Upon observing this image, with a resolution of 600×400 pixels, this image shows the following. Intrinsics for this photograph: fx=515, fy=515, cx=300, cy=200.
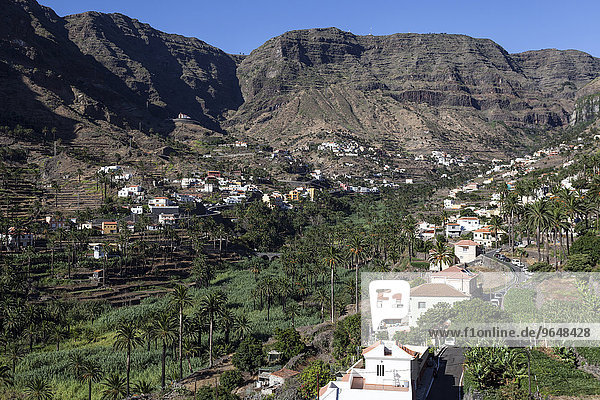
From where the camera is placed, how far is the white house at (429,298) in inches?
2184

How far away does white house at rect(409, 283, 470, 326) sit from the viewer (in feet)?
182

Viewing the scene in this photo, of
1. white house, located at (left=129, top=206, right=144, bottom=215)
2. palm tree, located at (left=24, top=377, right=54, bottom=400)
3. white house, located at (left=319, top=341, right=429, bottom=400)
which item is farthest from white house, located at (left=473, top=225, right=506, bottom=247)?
palm tree, located at (left=24, top=377, right=54, bottom=400)

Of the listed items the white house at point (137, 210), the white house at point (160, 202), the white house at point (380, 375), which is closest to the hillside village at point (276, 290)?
the white house at point (380, 375)

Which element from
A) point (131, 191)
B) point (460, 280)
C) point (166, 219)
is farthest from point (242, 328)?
point (131, 191)

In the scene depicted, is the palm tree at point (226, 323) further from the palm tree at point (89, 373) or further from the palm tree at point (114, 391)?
the palm tree at point (114, 391)

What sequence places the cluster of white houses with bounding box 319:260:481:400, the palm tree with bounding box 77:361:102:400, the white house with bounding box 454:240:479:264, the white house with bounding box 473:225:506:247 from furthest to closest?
1. the white house with bounding box 473:225:506:247
2. the white house with bounding box 454:240:479:264
3. the palm tree with bounding box 77:361:102:400
4. the cluster of white houses with bounding box 319:260:481:400

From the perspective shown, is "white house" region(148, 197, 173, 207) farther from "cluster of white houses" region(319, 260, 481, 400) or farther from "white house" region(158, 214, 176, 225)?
"cluster of white houses" region(319, 260, 481, 400)

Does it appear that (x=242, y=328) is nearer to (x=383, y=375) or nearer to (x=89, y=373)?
(x=89, y=373)

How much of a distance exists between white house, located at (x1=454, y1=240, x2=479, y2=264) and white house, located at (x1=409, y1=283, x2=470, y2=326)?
3509 cm

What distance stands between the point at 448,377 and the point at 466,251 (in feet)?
160

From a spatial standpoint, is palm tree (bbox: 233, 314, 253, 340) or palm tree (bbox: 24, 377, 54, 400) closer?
palm tree (bbox: 24, 377, 54, 400)

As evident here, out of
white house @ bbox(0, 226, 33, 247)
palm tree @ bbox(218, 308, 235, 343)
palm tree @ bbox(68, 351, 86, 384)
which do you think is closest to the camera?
palm tree @ bbox(68, 351, 86, 384)

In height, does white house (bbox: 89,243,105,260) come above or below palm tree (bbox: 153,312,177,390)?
above

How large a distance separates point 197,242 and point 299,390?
7242 centimetres
